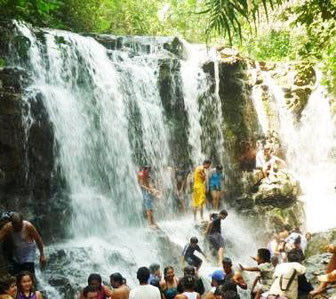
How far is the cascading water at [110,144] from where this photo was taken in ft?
35.1

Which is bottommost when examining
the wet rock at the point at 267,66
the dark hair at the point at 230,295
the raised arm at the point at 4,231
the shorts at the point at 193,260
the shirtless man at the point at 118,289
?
the shorts at the point at 193,260

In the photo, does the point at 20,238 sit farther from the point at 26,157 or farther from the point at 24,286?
the point at 26,157

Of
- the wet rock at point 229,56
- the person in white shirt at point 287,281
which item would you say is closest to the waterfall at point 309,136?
the wet rock at point 229,56

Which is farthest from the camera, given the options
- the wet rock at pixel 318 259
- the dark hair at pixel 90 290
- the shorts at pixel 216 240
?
the shorts at pixel 216 240

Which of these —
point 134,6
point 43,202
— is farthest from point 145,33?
point 43,202

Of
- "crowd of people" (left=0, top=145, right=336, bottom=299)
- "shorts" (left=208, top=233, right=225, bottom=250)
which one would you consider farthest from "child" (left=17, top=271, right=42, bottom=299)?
"shorts" (left=208, top=233, right=225, bottom=250)

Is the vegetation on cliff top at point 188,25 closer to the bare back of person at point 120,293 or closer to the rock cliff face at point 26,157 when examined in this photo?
Answer: the rock cliff face at point 26,157

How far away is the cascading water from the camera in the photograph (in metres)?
10.7

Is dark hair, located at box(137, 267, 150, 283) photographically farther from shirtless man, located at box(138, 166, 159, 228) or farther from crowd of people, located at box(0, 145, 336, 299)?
shirtless man, located at box(138, 166, 159, 228)

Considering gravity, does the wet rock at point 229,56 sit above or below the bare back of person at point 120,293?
above

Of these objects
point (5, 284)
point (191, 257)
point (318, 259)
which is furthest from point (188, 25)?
point (5, 284)

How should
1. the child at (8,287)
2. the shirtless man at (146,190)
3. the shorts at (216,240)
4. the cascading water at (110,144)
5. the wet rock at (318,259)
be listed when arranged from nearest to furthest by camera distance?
the child at (8,287)
the wet rock at (318,259)
the shorts at (216,240)
the cascading water at (110,144)
the shirtless man at (146,190)

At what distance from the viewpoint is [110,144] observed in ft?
42.8

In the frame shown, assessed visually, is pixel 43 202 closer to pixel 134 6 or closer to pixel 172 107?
pixel 172 107
